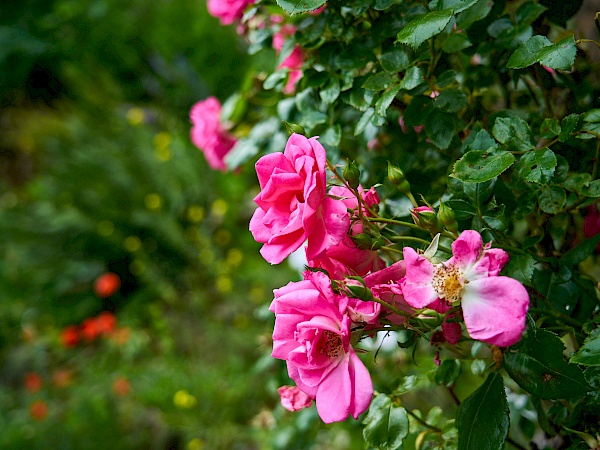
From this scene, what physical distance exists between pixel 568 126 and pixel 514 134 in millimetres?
30

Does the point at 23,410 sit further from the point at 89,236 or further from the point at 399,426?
the point at 399,426

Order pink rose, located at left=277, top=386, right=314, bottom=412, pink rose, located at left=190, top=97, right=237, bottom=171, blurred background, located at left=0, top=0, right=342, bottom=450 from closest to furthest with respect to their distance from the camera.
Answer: pink rose, located at left=277, top=386, right=314, bottom=412 < pink rose, located at left=190, top=97, right=237, bottom=171 < blurred background, located at left=0, top=0, right=342, bottom=450

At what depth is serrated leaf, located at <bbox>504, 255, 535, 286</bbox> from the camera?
347mm

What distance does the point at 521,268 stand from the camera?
35cm

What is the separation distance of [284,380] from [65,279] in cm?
191

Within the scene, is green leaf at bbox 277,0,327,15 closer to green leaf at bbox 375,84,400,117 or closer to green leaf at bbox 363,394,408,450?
green leaf at bbox 375,84,400,117

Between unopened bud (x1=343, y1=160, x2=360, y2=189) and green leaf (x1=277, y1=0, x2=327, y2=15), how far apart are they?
0.09 m

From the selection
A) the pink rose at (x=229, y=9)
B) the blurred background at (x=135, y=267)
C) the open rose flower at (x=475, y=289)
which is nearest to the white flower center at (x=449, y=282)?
the open rose flower at (x=475, y=289)

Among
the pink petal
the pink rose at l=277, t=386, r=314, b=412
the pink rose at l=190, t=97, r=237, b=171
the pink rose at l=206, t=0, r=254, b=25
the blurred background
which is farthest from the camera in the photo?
the blurred background

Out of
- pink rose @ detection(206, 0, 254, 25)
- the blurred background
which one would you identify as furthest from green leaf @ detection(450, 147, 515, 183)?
the blurred background

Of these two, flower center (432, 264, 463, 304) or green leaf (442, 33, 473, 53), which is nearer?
flower center (432, 264, 463, 304)

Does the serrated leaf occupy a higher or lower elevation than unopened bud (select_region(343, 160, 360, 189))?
lower

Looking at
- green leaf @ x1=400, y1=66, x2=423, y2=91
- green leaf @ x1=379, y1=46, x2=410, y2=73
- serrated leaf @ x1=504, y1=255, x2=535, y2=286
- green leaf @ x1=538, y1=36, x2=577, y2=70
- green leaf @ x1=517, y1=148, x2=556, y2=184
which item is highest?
green leaf @ x1=538, y1=36, x2=577, y2=70

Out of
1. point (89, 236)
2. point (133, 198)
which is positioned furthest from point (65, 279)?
point (133, 198)
